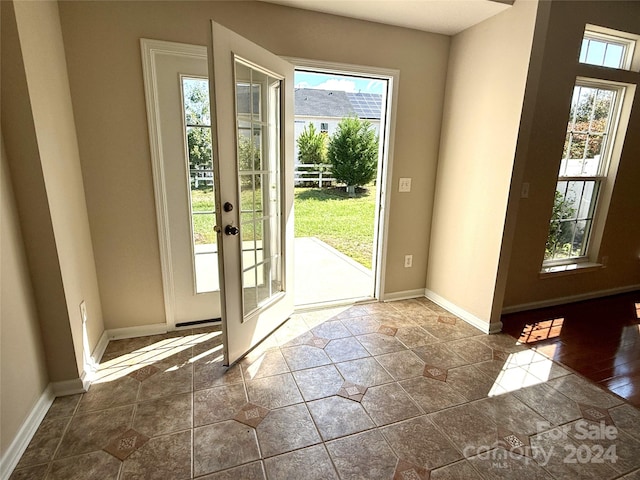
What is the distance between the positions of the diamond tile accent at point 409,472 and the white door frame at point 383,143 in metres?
1.78

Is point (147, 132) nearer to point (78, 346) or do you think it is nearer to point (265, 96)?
point (265, 96)

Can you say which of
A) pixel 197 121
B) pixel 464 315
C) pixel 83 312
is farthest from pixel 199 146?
pixel 464 315

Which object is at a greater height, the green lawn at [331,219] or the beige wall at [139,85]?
the beige wall at [139,85]

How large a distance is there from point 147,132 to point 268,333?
64.6 inches

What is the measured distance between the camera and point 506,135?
2.37 meters

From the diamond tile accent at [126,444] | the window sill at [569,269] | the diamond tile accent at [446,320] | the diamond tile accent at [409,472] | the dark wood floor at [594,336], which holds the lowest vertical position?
the diamond tile accent at [126,444]

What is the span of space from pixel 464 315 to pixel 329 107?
10261 millimetres

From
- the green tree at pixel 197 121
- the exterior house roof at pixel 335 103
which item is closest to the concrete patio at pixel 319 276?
the green tree at pixel 197 121

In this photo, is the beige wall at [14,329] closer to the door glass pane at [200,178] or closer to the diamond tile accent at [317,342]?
the door glass pane at [200,178]

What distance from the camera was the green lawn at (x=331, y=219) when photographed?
99.4 inches

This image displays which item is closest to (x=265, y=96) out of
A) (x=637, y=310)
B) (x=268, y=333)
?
(x=268, y=333)

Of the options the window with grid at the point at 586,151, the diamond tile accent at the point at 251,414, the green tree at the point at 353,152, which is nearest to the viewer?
the diamond tile accent at the point at 251,414

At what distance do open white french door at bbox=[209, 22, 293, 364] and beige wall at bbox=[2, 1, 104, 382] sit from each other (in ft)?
2.63

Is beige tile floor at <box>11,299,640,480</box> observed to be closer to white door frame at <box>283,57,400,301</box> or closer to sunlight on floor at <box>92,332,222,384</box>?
sunlight on floor at <box>92,332,222,384</box>
